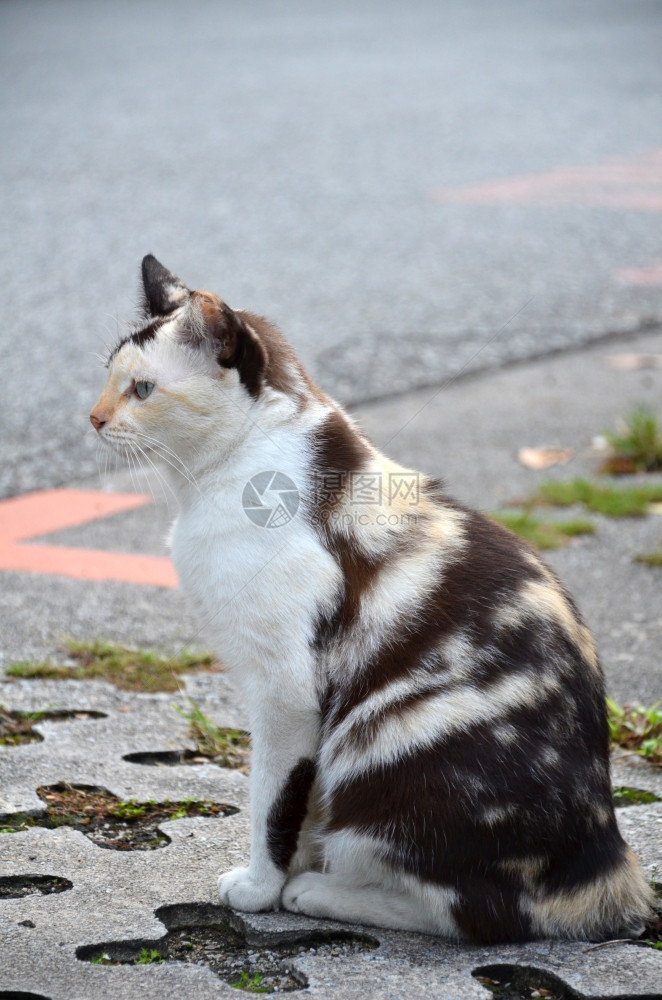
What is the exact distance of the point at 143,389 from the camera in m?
2.41

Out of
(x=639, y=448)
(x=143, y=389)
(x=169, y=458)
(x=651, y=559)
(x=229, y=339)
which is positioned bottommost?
(x=651, y=559)

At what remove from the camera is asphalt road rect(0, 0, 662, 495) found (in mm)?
6430

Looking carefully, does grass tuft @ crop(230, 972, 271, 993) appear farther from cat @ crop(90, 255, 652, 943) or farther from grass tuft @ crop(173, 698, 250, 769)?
grass tuft @ crop(173, 698, 250, 769)

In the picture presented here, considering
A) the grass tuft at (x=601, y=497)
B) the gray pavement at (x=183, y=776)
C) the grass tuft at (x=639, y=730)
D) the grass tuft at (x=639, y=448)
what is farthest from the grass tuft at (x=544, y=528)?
the grass tuft at (x=639, y=730)

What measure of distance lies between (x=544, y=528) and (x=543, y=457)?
2.73 ft

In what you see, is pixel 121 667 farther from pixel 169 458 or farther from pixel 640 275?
pixel 640 275

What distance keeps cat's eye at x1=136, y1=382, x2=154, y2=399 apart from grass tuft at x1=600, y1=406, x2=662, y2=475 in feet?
10.2

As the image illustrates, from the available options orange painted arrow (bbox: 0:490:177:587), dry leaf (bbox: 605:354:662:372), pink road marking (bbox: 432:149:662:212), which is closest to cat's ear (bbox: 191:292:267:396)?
orange painted arrow (bbox: 0:490:177:587)

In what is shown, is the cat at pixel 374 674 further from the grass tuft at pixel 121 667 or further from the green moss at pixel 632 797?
the grass tuft at pixel 121 667

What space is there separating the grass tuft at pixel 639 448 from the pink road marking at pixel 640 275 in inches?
110

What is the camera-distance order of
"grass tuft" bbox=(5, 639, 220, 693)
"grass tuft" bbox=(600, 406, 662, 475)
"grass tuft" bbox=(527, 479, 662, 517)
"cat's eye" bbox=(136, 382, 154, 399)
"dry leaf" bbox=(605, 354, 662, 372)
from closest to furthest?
"cat's eye" bbox=(136, 382, 154, 399) < "grass tuft" bbox=(5, 639, 220, 693) < "grass tuft" bbox=(527, 479, 662, 517) < "grass tuft" bbox=(600, 406, 662, 475) < "dry leaf" bbox=(605, 354, 662, 372)

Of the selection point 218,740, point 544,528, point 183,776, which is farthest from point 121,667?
point 544,528

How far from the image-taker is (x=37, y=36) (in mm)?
13273

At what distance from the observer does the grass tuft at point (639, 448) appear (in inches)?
199
